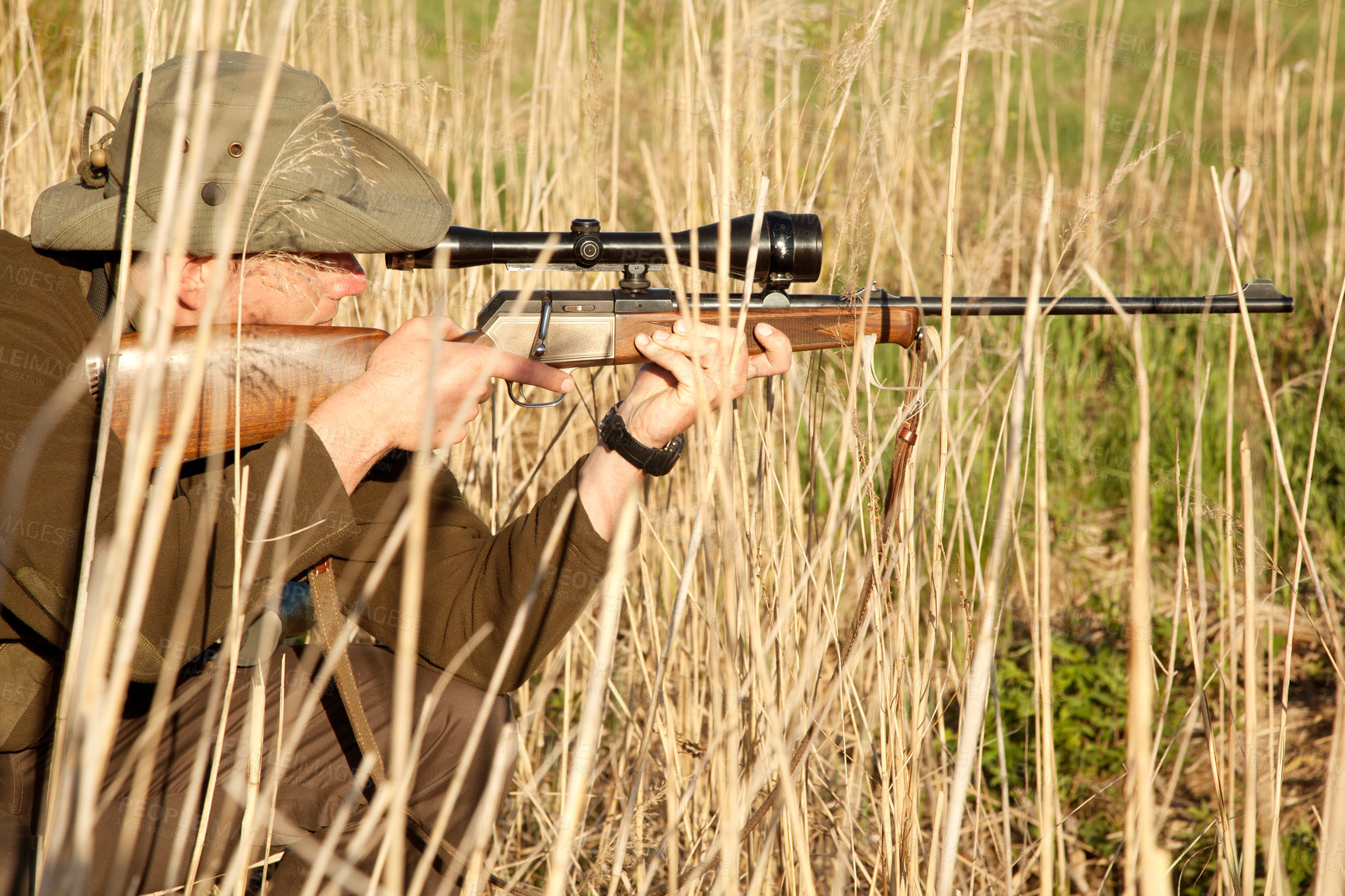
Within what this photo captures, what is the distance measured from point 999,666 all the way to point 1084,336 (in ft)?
5.58

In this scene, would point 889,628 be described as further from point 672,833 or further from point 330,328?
point 330,328

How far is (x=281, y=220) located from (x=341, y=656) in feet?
2.32

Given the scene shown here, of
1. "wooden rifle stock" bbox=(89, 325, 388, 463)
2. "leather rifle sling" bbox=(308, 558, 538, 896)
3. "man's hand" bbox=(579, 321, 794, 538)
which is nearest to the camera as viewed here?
"wooden rifle stock" bbox=(89, 325, 388, 463)

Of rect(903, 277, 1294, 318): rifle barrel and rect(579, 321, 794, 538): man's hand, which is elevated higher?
rect(903, 277, 1294, 318): rifle barrel

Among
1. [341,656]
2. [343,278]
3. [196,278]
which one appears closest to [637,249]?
[343,278]

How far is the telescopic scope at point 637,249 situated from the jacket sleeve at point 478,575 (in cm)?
39

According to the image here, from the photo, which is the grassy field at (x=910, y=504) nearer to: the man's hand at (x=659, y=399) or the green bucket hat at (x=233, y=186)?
the man's hand at (x=659, y=399)

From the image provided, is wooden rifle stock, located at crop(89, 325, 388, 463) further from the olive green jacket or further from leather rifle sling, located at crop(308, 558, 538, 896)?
leather rifle sling, located at crop(308, 558, 538, 896)

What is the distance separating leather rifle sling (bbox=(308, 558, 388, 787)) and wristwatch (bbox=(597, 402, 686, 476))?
1.83ft

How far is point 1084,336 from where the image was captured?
4.07 m

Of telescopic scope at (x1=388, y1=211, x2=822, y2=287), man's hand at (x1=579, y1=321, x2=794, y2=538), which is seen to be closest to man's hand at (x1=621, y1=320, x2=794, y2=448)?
man's hand at (x1=579, y1=321, x2=794, y2=538)

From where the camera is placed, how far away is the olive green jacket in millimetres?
1462

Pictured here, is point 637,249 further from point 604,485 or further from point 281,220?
point 281,220

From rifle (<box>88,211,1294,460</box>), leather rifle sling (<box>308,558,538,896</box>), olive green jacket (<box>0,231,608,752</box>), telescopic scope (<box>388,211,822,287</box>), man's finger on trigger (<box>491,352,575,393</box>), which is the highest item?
telescopic scope (<box>388,211,822,287</box>)
